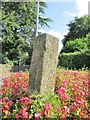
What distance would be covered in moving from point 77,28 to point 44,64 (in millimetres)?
40438

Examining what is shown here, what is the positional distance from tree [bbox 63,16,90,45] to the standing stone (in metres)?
38.8

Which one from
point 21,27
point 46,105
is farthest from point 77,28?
point 46,105

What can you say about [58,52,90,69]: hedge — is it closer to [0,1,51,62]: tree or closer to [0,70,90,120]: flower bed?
[0,1,51,62]: tree

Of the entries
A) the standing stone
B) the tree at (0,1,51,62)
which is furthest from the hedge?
the standing stone

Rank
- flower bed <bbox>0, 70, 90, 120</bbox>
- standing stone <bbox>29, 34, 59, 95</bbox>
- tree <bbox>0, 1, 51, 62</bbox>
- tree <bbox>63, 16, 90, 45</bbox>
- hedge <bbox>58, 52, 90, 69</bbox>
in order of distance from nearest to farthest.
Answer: flower bed <bbox>0, 70, 90, 120</bbox> → standing stone <bbox>29, 34, 59, 95</bbox> → hedge <bbox>58, 52, 90, 69</bbox> → tree <bbox>0, 1, 51, 62</bbox> → tree <bbox>63, 16, 90, 45</bbox>

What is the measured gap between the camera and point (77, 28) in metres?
44.8

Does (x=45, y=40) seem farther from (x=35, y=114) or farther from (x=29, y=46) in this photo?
(x=29, y=46)

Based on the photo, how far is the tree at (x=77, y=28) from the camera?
44.1 m

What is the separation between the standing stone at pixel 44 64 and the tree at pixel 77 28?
127ft

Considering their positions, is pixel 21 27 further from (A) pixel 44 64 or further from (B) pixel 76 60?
(A) pixel 44 64

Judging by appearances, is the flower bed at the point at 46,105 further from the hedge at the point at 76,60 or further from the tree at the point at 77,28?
the tree at the point at 77,28

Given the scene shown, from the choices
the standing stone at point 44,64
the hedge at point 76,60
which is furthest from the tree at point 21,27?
the standing stone at point 44,64

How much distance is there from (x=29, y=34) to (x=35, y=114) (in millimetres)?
26685

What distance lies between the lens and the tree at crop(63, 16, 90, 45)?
145 ft
